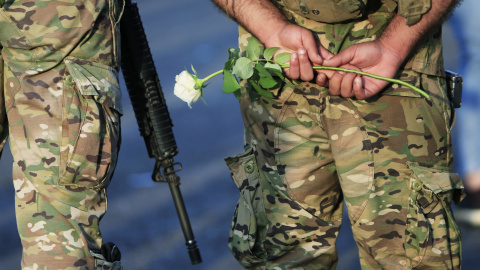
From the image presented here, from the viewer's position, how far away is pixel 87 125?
2361mm

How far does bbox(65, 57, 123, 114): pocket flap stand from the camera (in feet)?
7.64

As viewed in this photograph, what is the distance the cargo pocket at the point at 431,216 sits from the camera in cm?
229

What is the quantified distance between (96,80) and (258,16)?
470 mm

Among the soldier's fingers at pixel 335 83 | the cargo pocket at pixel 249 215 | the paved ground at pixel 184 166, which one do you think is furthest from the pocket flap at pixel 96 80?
the paved ground at pixel 184 166

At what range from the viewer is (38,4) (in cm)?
230

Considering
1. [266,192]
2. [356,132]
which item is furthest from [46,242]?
[356,132]

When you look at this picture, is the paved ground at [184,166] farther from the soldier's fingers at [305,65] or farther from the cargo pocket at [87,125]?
the soldier's fingers at [305,65]

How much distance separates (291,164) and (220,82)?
1.54 metres

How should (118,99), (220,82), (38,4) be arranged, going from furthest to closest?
(220,82), (118,99), (38,4)

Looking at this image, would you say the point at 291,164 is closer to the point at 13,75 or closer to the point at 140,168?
the point at 13,75

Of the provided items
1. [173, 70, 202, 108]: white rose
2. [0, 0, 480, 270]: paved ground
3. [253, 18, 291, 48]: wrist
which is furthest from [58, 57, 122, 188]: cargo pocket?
[0, 0, 480, 270]: paved ground

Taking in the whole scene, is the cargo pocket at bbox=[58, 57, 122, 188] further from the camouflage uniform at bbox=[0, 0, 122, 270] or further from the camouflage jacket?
the camouflage jacket

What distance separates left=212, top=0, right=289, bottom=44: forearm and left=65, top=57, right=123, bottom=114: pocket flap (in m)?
0.37

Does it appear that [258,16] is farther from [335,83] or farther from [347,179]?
[347,179]
